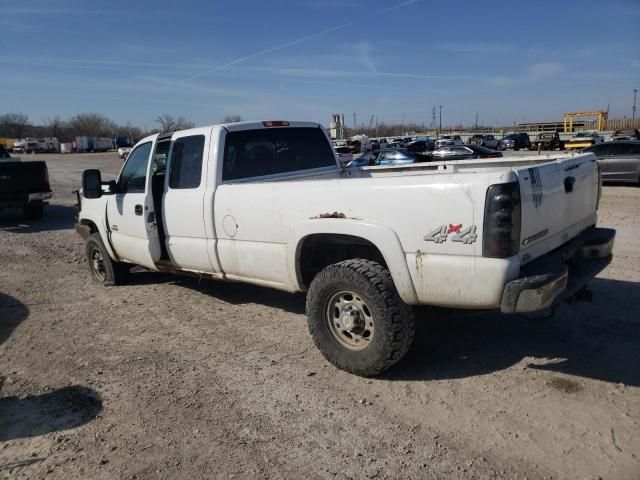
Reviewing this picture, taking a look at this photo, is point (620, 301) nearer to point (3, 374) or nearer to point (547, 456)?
point (547, 456)

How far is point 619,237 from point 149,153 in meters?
7.39

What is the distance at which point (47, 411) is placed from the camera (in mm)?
3631

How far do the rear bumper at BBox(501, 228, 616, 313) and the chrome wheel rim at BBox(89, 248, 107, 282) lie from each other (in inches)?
221

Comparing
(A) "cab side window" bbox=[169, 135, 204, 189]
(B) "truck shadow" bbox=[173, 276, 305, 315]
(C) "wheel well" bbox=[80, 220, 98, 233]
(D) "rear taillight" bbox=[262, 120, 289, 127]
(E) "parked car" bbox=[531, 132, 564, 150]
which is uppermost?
(D) "rear taillight" bbox=[262, 120, 289, 127]

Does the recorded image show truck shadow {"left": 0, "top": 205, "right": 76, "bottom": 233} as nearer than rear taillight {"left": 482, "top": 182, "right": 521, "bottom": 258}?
No

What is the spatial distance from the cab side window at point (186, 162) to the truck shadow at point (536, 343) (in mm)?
2583

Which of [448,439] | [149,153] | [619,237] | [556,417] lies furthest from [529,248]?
[619,237]

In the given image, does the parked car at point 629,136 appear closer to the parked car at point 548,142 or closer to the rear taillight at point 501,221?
the parked car at point 548,142

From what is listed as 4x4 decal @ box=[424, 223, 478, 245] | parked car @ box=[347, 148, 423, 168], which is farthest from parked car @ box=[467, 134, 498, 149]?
4x4 decal @ box=[424, 223, 478, 245]

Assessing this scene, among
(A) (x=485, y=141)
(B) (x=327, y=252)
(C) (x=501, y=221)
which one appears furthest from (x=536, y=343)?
(A) (x=485, y=141)

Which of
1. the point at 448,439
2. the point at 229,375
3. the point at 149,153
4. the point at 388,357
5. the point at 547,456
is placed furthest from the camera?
the point at 149,153

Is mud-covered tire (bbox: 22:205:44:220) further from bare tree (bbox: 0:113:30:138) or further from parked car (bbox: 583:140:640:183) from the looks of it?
bare tree (bbox: 0:113:30:138)

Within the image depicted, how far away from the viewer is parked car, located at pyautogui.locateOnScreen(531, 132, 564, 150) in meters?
44.0

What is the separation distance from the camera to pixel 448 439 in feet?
10.1
